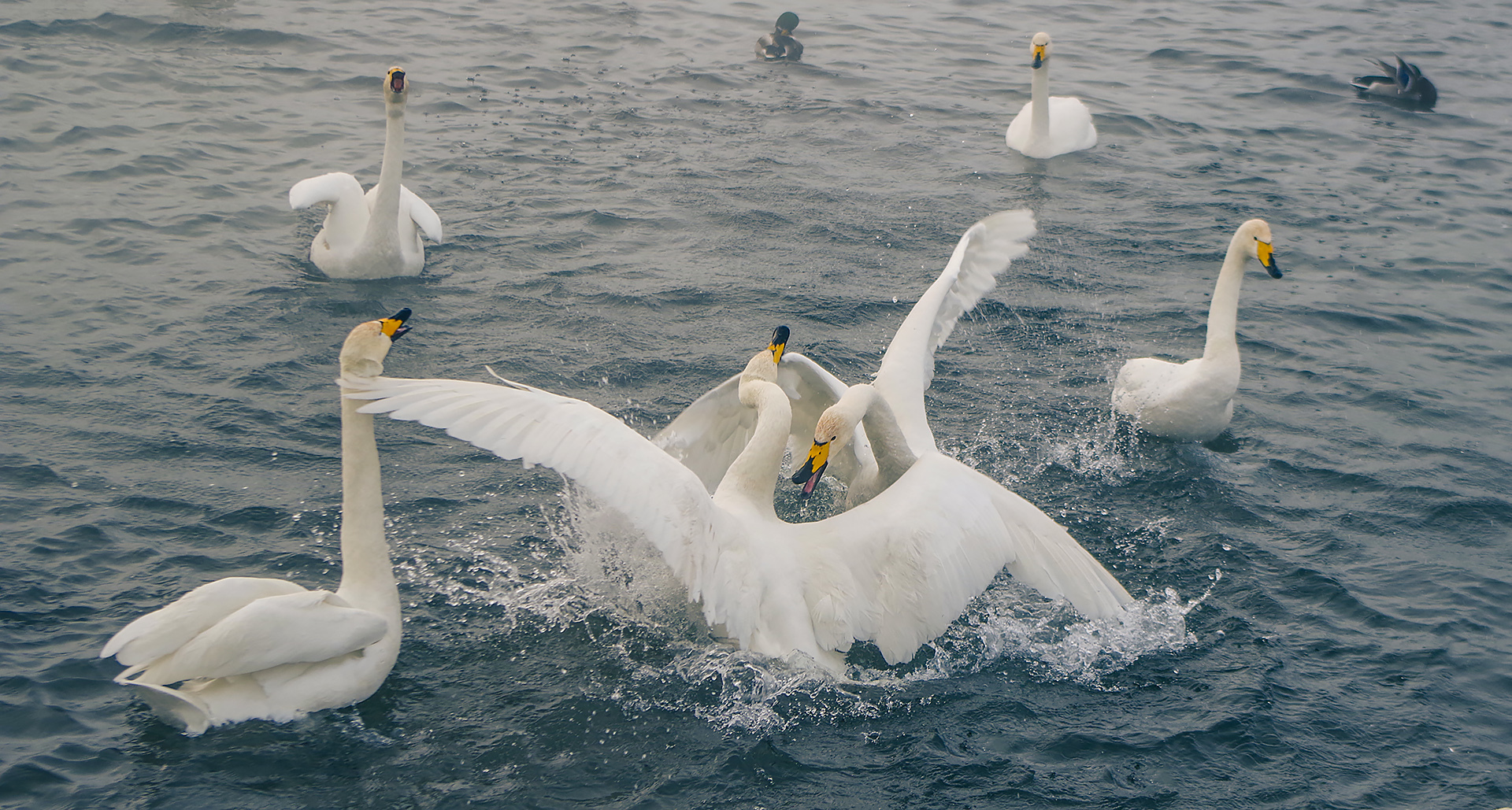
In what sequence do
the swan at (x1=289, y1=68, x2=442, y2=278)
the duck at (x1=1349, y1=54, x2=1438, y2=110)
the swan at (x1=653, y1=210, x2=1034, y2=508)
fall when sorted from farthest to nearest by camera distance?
the duck at (x1=1349, y1=54, x2=1438, y2=110) → the swan at (x1=289, y1=68, x2=442, y2=278) → the swan at (x1=653, y1=210, x2=1034, y2=508)

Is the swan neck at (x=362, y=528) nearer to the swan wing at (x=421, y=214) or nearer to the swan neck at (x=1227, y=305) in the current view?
the swan wing at (x=421, y=214)

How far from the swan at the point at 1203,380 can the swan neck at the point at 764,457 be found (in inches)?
122

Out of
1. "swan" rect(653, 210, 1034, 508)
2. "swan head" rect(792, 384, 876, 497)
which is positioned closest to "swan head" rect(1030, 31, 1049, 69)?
"swan" rect(653, 210, 1034, 508)

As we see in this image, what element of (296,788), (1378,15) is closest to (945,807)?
(296,788)

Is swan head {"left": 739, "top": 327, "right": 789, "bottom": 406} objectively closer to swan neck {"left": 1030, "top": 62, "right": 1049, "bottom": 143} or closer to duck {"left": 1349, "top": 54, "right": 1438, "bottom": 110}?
swan neck {"left": 1030, "top": 62, "right": 1049, "bottom": 143}

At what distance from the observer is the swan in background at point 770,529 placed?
425cm

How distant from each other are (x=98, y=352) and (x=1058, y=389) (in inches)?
236

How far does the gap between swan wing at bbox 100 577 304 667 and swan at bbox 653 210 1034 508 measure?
2216 millimetres

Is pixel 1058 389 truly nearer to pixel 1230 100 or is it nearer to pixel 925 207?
pixel 925 207

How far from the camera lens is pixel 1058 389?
7.69m

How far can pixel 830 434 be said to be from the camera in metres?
4.93

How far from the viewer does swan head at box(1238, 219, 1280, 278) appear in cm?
716

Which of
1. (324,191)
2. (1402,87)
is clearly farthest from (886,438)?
(1402,87)

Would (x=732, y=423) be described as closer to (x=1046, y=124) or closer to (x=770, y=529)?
(x=770, y=529)
